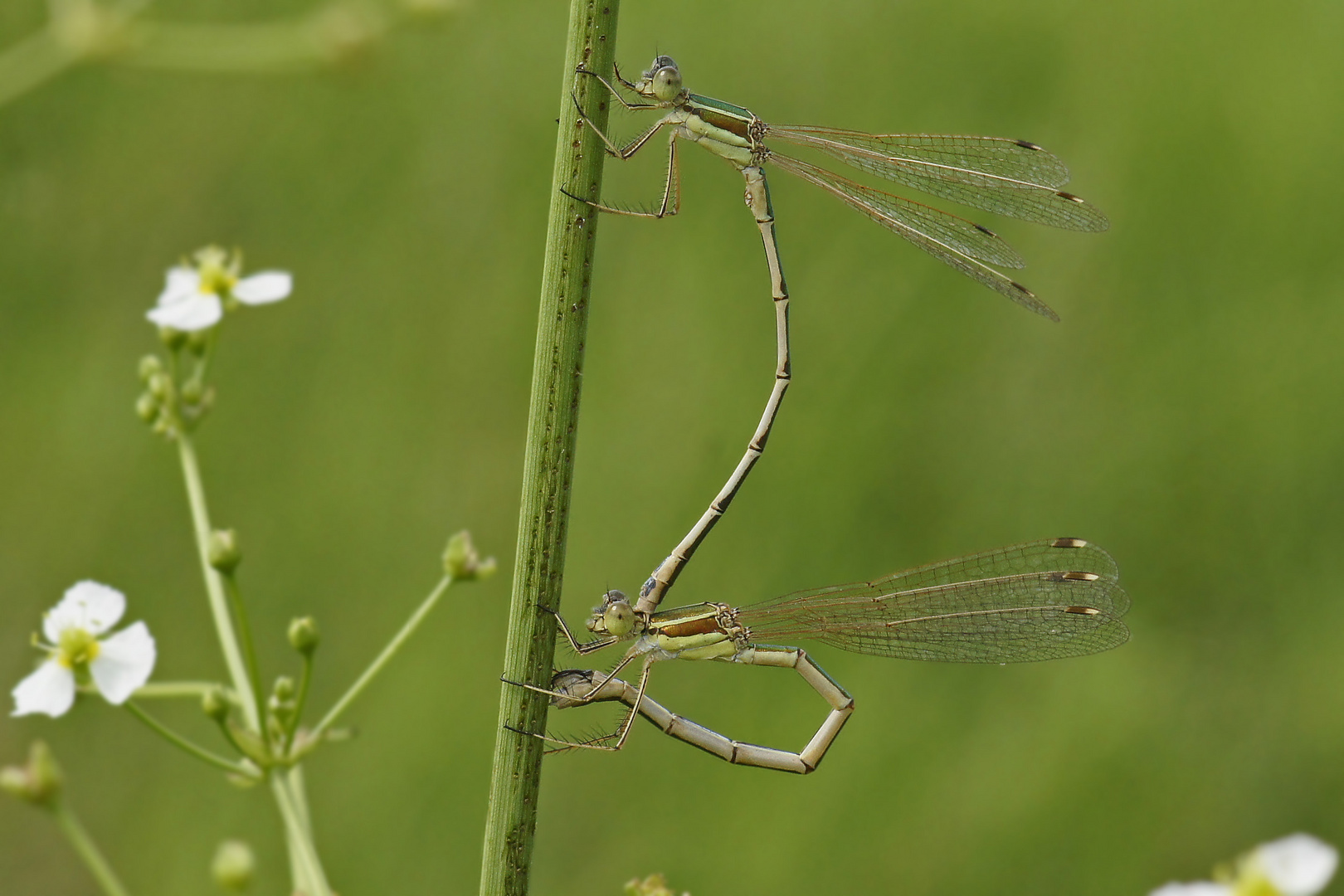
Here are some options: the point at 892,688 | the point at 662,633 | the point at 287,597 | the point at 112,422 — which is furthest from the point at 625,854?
the point at 112,422

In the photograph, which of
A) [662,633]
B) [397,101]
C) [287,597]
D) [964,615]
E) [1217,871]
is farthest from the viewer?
[397,101]

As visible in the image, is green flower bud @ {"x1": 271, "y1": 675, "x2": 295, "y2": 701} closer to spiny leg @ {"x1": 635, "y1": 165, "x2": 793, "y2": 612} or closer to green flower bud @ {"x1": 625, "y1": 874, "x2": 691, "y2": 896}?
green flower bud @ {"x1": 625, "y1": 874, "x2": 691, "y2": 896}

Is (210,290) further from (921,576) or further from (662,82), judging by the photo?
(921,576)

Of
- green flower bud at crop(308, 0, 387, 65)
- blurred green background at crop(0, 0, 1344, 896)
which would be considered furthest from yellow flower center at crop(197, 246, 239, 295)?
blurred green background at crop(0, 0, 1344, 896)

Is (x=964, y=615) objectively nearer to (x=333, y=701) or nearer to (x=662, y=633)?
(x=662, y=633)

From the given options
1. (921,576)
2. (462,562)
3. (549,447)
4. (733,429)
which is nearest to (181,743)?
(462,562)
